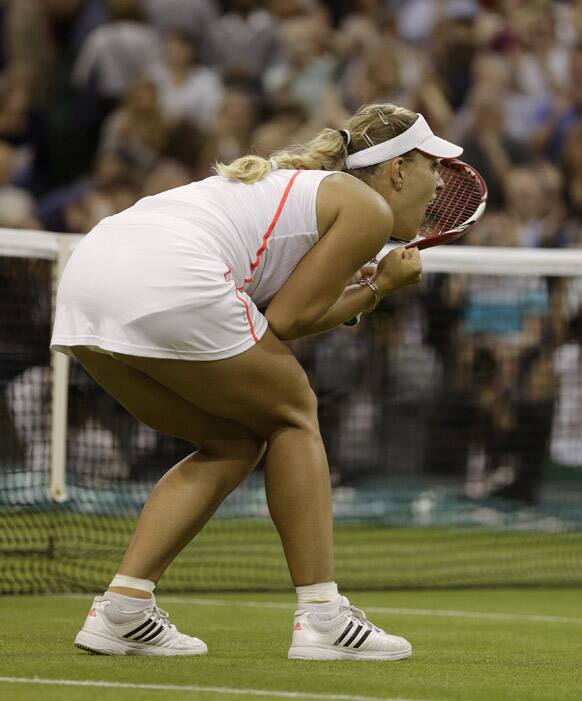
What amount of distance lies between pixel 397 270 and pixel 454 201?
1.77ft

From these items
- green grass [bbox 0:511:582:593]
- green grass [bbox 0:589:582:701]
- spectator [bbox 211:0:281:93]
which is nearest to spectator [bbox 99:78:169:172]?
spectator [bbox 211:0:281:93]

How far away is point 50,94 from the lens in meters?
12.2

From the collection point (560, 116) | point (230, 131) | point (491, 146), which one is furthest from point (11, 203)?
point (560, 116)

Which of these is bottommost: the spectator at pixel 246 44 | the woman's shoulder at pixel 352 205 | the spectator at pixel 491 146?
the spectator at pixel 491 146

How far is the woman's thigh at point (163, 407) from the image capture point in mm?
4105

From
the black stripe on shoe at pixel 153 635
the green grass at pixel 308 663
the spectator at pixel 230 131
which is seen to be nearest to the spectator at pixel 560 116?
the spectator at pixel 230 131

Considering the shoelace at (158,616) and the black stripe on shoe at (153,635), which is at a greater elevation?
the shoelace at (158,616)

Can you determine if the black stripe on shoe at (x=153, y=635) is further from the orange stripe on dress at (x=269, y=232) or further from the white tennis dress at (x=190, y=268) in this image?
the orange stripe on dress at (x=269, y=232)

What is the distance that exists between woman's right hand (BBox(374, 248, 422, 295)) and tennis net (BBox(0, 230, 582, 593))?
9.48 ft

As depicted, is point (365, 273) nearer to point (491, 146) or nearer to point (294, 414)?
point (294, 414)

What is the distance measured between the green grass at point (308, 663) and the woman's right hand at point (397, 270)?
111cm

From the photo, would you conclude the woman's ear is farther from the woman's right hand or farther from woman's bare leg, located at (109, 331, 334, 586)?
woman's bare leg, located at (109, 331, 334, 586)

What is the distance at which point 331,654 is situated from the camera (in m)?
4.04

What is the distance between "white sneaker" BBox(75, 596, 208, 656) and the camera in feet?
13.3
